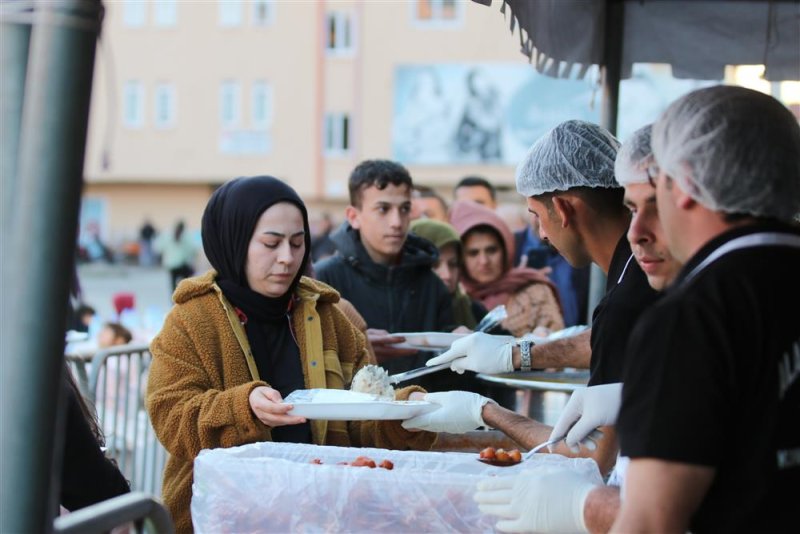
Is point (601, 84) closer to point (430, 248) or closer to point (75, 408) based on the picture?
point (430, 248)

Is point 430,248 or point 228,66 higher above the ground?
point 228,66

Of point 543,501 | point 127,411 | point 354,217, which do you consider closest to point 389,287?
point 354,217

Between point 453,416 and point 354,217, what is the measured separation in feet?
8.24

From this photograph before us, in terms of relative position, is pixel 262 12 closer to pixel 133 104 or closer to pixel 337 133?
pixel 337 133

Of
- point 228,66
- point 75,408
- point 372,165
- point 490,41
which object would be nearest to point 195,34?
point 228,66

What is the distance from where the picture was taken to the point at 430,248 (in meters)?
5.57

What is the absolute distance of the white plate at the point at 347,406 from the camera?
2869mm

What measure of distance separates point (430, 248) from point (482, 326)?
2.41 feet

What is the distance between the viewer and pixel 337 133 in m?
36.1

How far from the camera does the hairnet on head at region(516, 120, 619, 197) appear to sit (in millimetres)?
3207

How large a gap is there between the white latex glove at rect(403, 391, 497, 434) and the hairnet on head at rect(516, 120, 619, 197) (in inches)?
26.1

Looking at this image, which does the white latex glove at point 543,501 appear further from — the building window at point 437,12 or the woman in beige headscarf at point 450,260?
the building window at point 437,12

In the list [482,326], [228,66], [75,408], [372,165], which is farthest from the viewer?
[228,66]

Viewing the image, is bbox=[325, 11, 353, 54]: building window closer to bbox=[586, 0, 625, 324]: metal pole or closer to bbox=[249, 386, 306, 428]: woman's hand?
bbox=[586, 0, 625, 324]: metal pole
